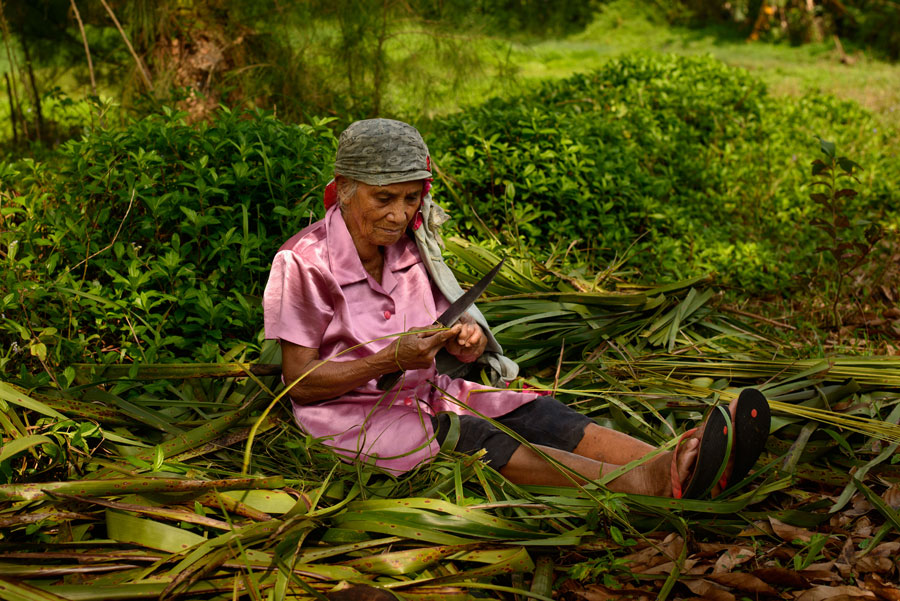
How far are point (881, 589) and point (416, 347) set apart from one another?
4.52 ft

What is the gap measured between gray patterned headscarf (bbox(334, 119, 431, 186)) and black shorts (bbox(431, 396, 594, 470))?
30.2 inches

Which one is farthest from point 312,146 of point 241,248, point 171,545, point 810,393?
point 810,393

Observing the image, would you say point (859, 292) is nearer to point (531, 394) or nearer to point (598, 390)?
point (598, 390)

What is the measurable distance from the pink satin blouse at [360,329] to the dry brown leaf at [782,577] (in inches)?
33.4

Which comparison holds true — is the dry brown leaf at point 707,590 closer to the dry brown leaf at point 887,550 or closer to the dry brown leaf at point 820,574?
the dry brown leaf at point 820,574

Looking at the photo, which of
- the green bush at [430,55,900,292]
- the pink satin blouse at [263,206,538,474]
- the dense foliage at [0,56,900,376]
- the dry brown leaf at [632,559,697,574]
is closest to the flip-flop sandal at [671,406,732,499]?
the dry brown leaf at [632,559,697,574]

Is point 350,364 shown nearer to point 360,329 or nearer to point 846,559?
point 360,329

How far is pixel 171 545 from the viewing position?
1.93 m

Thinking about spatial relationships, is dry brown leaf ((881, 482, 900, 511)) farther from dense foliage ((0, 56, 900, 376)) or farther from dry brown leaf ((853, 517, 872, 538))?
dense foliage ((0, 56, 900, 376))

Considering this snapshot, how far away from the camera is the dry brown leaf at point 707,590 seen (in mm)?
1923

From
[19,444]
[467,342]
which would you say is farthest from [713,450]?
[19,444]

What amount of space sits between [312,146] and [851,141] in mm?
5399

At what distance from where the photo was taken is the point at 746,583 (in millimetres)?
1969

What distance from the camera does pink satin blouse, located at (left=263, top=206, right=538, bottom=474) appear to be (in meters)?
2.30
